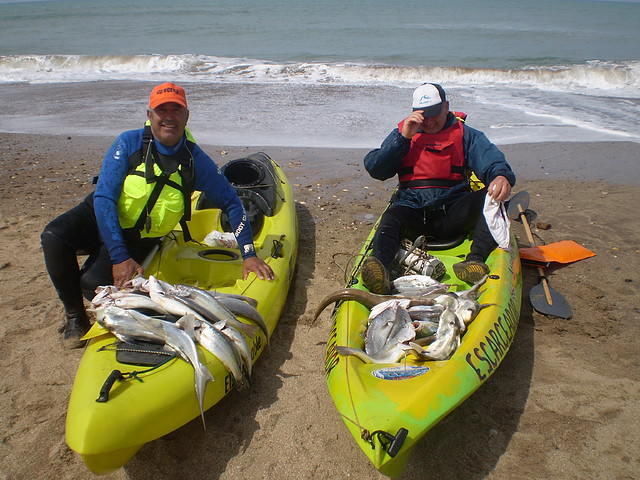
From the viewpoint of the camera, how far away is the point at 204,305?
3.21 m

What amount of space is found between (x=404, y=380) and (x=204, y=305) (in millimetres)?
1288

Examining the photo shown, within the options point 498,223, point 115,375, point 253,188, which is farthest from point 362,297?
point 253,188

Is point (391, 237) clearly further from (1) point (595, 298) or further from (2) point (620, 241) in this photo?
(2) point (620, 241)

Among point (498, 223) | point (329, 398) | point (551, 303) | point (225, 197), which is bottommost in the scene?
point (329, 398)

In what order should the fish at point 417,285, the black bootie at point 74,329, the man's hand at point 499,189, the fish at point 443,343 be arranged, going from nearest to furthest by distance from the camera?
the fish at point 443,343
the black bootie at point 74,329
the fish at point 417,285
the man's hand at point 499,189

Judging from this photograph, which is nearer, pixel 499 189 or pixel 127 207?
pixel 127 207

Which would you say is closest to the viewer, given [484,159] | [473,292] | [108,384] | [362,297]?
[108,384]

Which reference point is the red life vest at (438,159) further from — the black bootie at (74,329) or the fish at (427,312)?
the black bootie at (74,329)

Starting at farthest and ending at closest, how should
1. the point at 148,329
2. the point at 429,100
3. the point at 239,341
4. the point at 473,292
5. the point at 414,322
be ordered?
the point at 429,100, the point at 473,292, the point at 414,322, the point at 239,341, the point at 148,329

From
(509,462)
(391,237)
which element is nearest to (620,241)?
(391,237)

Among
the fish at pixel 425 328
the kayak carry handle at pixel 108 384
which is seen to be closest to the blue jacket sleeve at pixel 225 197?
the fish at pixel 425 328

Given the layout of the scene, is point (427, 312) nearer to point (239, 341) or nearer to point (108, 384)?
point (239, 341)

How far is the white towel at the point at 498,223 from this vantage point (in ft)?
13.9

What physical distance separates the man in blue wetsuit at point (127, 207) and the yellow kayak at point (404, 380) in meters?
1.45
